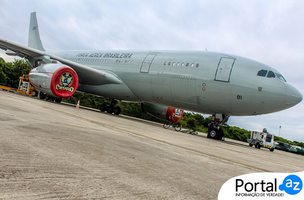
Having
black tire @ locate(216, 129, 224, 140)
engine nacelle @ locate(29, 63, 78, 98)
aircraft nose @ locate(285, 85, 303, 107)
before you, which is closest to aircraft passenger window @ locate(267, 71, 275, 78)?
aircraft nose @ locate(285, 85, 303, 107)

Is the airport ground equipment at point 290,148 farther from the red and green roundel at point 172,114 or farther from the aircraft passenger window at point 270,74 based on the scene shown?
the aircraft passenger window at point 270,74

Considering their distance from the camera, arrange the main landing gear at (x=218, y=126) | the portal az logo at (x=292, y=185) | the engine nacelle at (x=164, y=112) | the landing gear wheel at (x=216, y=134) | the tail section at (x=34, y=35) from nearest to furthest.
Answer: the portal az logo at (x=292, y=185) → the main landing gear at (x=218, y=126) → the landing gear wheel at (x=216, y=134) → the engine nacelle at (x=164, y=112) → the tail section at (x=34, y=35)

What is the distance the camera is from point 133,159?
7.34ft

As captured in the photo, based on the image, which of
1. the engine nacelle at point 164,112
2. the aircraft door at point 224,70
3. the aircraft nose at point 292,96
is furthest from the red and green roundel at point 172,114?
the aircraft nose at point 292,96

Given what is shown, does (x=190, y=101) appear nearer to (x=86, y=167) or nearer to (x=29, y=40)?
(x=86, y=167)

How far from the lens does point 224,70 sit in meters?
8.54

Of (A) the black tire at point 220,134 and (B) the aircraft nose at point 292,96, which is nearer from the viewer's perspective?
(B) the aircraft nose at point 292,96

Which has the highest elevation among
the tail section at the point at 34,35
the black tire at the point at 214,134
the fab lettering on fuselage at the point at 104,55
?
the tail section at the point at 34,35

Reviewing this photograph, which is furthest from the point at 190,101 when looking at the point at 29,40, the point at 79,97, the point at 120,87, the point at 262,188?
the point at 79,97

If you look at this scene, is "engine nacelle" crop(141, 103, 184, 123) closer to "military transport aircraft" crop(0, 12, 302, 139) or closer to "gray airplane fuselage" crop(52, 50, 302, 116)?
"gray airplane fuselage" crop(52, 50, 302, 116)

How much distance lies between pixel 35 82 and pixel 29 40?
9243 mm

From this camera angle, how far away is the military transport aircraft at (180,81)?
7988mm

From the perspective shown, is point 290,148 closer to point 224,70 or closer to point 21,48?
point 224,70

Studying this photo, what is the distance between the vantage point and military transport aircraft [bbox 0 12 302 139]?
7988 mm
